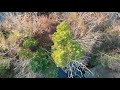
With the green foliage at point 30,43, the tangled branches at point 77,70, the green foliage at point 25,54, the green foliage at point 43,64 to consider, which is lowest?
the tangled branches at point 77,70

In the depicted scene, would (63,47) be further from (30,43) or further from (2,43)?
(2,43)

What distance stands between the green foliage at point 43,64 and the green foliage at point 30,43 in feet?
0.43

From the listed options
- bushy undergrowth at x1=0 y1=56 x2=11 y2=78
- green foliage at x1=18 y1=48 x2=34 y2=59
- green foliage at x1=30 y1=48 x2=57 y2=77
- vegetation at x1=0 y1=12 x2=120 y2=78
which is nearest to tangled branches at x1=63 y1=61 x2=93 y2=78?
vegetation at x1=0 y1=12 x2=120 y2=78

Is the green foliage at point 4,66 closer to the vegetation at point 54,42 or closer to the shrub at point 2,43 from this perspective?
the vegetation at point 54,42

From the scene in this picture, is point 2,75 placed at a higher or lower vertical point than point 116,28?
lower

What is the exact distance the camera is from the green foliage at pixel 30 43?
18.3ft

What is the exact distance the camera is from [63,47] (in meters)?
5.54

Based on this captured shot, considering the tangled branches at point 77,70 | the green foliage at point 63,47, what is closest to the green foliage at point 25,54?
the green foliage at point 63,47

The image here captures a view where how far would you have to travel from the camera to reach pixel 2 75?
18.3 feet

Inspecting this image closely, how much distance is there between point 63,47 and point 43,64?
0.39m
